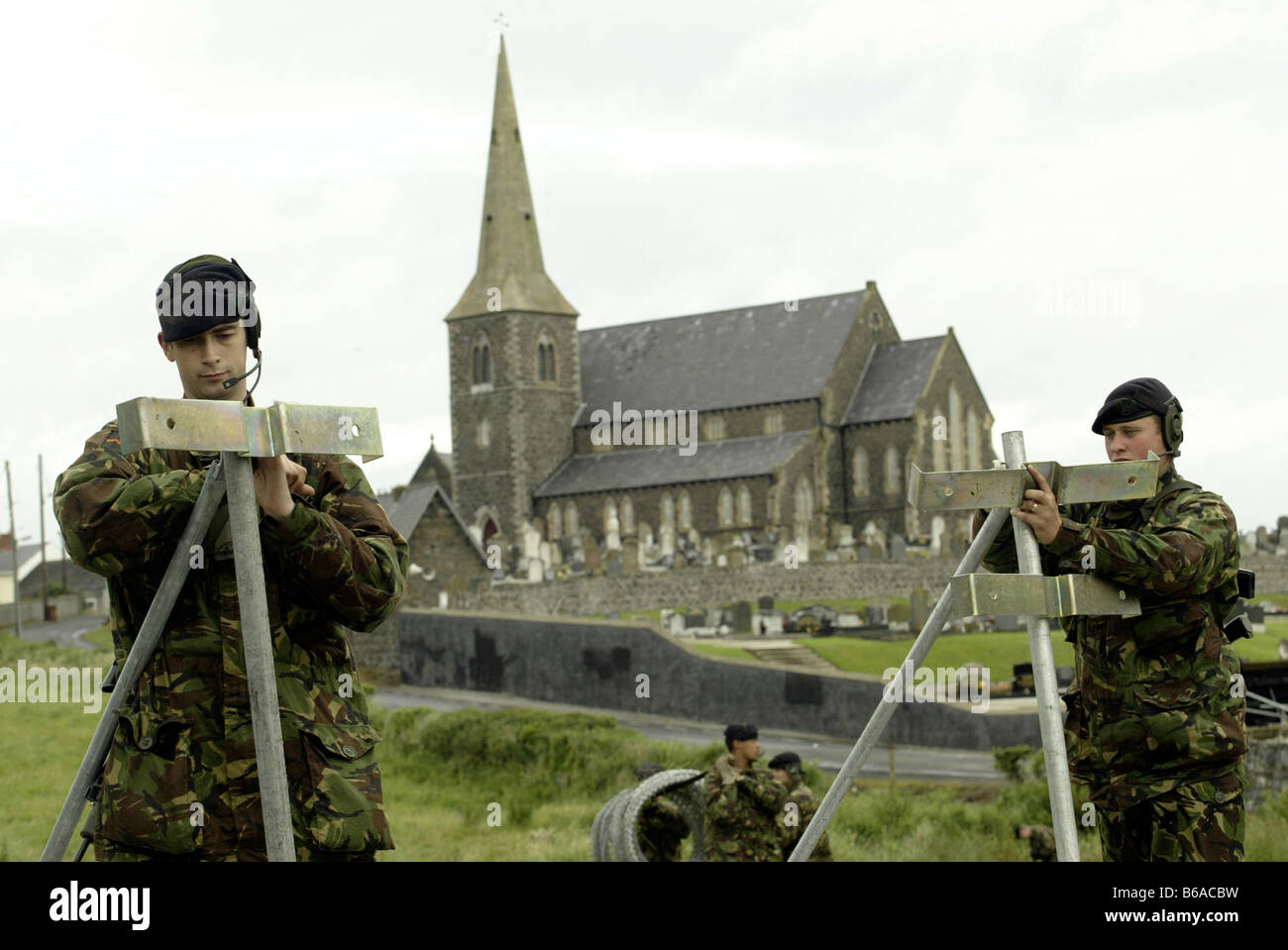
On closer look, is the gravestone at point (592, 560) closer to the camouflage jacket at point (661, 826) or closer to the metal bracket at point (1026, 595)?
the camouflage jacket at point (661, 826)

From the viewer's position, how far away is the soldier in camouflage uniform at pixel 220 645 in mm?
3635

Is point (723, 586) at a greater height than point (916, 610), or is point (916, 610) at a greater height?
point (723, 586)

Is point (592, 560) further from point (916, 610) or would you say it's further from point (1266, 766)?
point (1266, 766)

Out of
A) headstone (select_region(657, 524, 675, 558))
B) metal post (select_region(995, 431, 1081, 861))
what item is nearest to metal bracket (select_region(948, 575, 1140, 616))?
metal post (select_region(995, 431, 1081, 861))

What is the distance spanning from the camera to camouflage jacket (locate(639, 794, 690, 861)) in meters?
12.5

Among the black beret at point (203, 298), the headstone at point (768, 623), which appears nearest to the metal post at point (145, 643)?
the black beret at point (203, 298)

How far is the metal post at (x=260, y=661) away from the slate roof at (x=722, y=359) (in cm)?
6823

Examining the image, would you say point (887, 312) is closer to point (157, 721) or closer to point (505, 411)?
point (505, 411)

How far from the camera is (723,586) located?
46.2m

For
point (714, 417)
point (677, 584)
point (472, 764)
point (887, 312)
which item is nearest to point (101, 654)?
point (472, 764)
